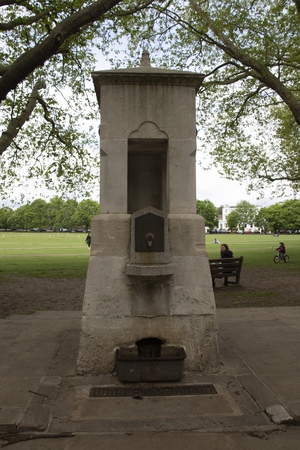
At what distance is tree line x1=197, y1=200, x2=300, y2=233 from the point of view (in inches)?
4414

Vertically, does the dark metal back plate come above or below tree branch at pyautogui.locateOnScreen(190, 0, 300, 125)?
below

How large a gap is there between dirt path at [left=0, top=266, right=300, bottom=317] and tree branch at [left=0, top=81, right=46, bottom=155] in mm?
4674

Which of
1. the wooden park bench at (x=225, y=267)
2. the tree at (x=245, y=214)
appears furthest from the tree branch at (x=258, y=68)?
the tree at (x=245, y=214)

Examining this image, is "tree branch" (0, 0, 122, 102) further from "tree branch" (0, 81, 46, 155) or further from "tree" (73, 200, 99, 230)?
"tree" (73, 200, 99, 230)

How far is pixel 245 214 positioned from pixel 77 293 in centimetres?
13946

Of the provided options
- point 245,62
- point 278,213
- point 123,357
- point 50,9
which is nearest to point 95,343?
point 123,357

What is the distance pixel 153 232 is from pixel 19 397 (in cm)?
246

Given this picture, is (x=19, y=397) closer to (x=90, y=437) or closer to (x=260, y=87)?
(x=90, y=437)

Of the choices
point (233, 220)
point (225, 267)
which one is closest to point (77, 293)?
point (225, 267)

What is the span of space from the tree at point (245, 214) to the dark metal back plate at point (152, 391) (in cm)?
14498

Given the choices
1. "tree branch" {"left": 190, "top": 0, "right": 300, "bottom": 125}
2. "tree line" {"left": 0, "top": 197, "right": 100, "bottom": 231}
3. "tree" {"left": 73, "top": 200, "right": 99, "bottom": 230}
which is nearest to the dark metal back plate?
"tree branch" {"left": 190, "top": 0, "right": 300, "bottom": 125}

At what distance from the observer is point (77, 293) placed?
12383 mm

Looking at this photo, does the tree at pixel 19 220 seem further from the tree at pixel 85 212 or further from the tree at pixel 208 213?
the tree at pixel 208 213

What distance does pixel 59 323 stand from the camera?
7.72 m
